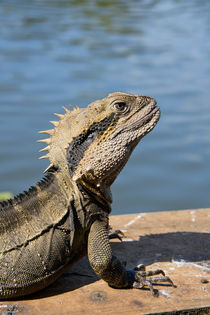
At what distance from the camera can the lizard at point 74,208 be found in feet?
12.0

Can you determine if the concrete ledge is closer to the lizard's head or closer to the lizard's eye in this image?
the lizard's head

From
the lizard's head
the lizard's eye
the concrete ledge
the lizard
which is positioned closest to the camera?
the concrete ledge

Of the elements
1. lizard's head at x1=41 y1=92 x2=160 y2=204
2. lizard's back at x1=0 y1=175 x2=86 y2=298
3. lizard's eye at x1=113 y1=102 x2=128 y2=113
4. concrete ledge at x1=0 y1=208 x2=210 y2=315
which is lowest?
concrete ledge at x1=0 y1=208 x2=210 y2=315

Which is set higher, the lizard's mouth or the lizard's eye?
the lizard's eye

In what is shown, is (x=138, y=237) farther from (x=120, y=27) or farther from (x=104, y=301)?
(x=120, y=27)

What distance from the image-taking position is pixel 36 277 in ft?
12.0

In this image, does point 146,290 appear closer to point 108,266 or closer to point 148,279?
point 148,279

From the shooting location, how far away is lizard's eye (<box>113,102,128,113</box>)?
387 centimetres

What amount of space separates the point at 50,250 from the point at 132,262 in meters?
0.90

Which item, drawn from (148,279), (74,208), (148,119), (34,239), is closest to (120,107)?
(148,119)

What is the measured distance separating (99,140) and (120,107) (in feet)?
1.03

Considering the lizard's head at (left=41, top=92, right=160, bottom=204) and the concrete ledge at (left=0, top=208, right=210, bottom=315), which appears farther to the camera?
the lizard's head at (left=41, top=92, right=160, bottom=204)

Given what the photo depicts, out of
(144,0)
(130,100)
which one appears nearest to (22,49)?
(144,0)

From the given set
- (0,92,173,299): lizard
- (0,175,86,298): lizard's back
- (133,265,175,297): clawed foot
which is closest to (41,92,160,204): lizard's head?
(0,92,173,299): lizard
